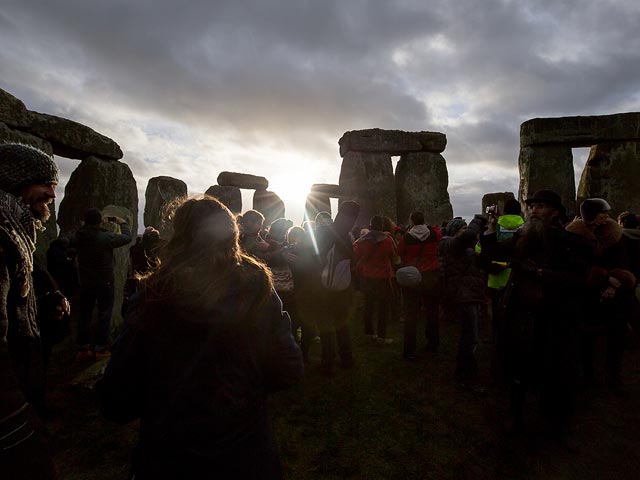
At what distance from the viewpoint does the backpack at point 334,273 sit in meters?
3.82

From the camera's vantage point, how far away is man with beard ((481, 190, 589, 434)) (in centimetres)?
275

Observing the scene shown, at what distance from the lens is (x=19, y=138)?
5152 millimetres

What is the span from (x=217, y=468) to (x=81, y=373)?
3373 millimetres

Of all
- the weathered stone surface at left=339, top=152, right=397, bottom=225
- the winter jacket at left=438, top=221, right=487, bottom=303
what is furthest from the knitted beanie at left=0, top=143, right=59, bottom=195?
the weathered stone surface at left=339, top=152, right=397, bottom=225

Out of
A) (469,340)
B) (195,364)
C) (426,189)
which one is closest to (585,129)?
(426,189)

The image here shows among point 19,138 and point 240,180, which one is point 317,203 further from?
point 19,138

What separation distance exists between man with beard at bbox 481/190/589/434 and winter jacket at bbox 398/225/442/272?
1676 mm

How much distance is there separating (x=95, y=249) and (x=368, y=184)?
7.82 meters

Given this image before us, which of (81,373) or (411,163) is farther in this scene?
(411,163)

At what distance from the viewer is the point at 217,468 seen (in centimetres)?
117

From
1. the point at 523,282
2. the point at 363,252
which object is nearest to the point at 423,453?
the point at 523,282

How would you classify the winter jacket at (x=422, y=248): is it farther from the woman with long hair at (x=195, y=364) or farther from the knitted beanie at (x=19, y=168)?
the knitted beanie at (x=19, y=168)

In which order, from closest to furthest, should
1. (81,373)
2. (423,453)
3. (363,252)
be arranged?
(423,453)
(81,373)
(363,252)

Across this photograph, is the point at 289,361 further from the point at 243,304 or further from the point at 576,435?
the point at 576,435
